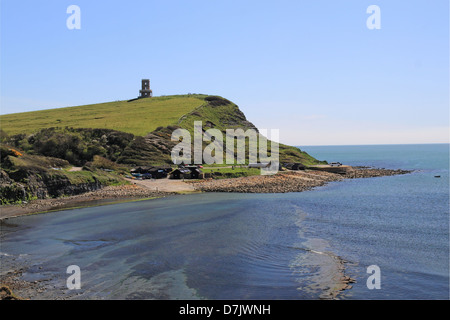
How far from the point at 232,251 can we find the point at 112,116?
132m

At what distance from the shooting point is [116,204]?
57438 millimetres

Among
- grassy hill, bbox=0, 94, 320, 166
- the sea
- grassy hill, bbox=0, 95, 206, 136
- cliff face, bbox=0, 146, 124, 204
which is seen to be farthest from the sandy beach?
grassy hill, bbox=0, 95, 206, 136

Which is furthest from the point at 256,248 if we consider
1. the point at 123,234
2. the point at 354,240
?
the point at 123,234

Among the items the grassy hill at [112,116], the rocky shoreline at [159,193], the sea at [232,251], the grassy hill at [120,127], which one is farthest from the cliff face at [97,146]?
the sea at [232,251]

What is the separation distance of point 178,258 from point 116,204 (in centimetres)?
3085

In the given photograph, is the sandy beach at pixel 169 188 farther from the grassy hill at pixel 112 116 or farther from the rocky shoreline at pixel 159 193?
the grassy hill at pixel 112 116

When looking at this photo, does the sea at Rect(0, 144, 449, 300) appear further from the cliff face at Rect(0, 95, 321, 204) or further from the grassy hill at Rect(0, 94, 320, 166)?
the grassy hill at Rect(0, 94, 320, 166)

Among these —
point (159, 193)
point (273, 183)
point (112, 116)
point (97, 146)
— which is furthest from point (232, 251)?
point (112, 116)

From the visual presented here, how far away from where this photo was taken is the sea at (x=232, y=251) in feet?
76.3

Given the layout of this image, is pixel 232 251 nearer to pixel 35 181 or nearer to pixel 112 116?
pixel 35 181

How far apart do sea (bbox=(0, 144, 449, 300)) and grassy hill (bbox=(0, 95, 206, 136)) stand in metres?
81.3

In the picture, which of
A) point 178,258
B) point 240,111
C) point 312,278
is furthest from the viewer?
point 240,111

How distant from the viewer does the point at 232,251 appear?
1257 inches

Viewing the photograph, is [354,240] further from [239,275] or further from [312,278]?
[239,275]
